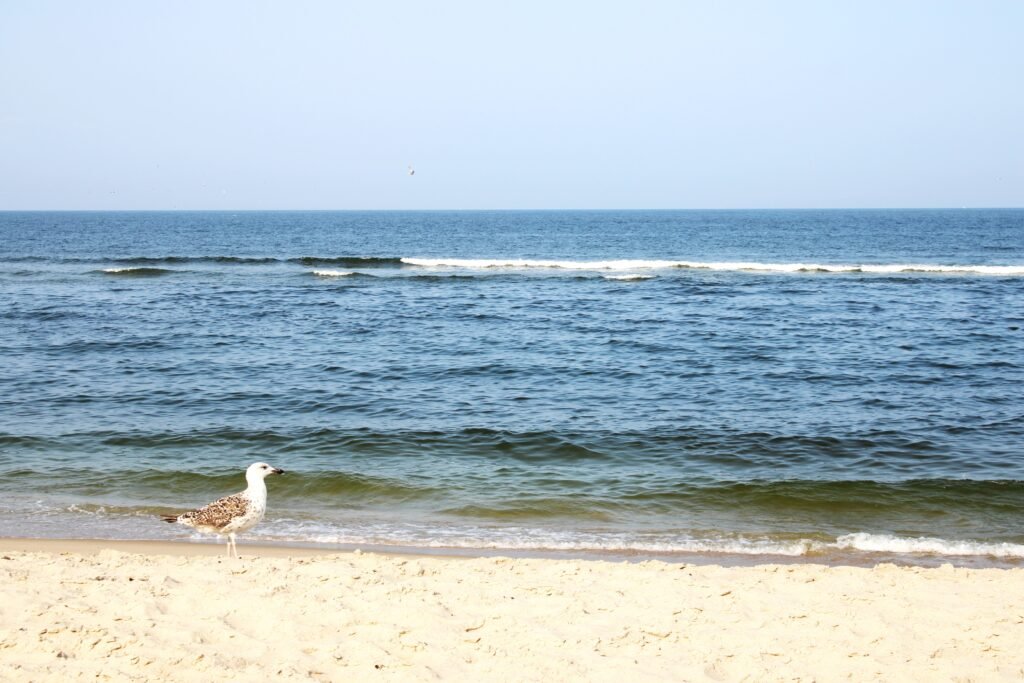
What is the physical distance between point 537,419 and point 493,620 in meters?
8.20

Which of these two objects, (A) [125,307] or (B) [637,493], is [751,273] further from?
(B) [637,493]

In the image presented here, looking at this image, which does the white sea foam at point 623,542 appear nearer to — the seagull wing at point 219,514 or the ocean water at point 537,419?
the ocean water at point 537,419

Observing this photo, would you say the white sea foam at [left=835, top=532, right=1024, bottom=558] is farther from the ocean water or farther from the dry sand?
the dry sand

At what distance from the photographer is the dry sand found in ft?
19.2

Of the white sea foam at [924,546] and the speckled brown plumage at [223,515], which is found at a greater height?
the speckled brown plumage at [223,515]

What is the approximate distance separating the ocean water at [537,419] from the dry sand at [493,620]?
5.22 feet

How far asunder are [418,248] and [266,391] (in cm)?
5473

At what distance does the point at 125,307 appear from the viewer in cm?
2927

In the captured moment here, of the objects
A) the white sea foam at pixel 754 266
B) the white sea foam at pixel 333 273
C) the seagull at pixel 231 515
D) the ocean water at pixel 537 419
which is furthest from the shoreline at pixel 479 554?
the white sea foam at pixel 754 266

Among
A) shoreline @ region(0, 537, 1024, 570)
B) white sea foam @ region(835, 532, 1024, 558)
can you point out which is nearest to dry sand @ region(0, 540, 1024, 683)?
shoreline @ region(0, 537, 1024, 570)

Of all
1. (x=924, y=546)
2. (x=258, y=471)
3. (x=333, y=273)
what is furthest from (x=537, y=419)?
(x=333, y=273)

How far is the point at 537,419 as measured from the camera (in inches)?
585

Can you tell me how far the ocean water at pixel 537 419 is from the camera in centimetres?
1036

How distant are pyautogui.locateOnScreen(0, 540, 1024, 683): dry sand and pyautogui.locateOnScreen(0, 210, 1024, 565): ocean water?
1.59 m
